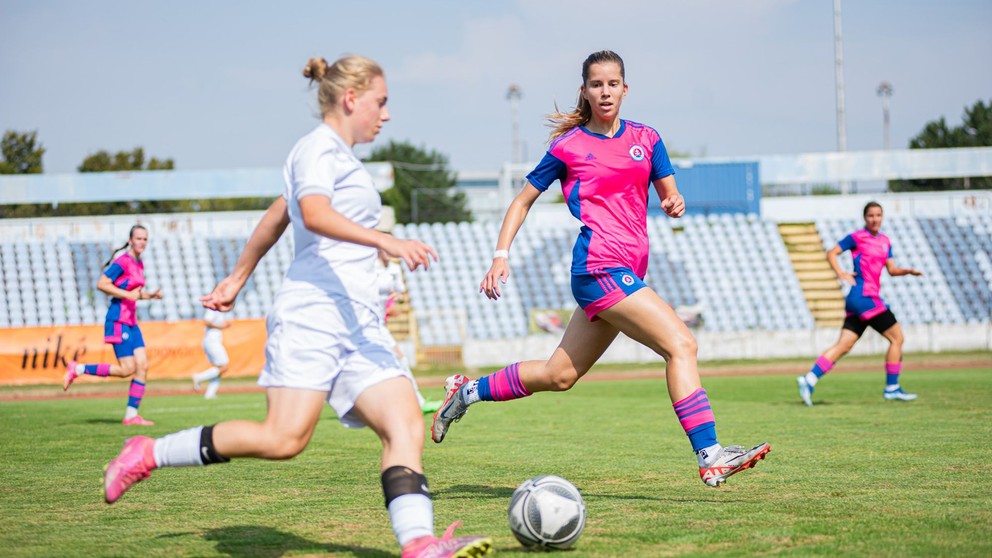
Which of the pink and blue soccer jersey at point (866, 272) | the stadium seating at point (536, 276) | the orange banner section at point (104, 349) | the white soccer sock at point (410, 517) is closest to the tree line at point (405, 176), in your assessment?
the stadium seating at point (536, 276)

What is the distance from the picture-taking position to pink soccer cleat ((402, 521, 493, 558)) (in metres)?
4.09

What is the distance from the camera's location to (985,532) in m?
4.81

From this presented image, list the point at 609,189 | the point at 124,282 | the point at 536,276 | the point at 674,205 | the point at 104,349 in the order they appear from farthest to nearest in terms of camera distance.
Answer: the point at 536,276 → the point at 104,349 → the point at 124,282 → the point at 609,189 → the point at 674,205

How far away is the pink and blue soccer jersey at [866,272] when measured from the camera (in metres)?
13.2

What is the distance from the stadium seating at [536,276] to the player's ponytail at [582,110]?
827 inches

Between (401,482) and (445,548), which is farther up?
(401,482)

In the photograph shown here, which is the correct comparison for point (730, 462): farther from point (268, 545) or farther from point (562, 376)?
point (268, 545)

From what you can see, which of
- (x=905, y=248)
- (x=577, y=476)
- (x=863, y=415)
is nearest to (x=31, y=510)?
(x=577, y=476)

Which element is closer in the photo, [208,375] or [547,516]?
[547,516]

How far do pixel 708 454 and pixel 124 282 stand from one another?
891cm

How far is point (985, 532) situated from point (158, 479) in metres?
5.60

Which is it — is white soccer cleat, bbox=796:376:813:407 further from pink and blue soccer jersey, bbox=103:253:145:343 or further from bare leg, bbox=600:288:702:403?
pink and blue soccer jersey, bbox=103:253:145:343

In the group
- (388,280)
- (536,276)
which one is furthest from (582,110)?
(536,276)

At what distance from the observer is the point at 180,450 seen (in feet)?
15.1
